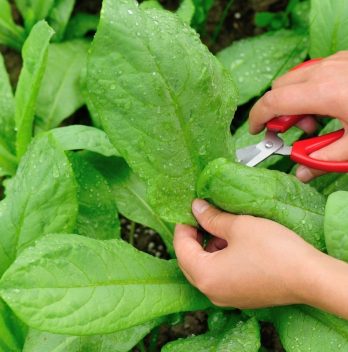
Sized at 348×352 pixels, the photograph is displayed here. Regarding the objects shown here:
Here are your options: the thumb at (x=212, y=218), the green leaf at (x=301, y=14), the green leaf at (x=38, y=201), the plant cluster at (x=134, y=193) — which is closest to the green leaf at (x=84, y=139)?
the plant cluster at (x=134, y=193)

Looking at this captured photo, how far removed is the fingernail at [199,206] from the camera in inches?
45.5

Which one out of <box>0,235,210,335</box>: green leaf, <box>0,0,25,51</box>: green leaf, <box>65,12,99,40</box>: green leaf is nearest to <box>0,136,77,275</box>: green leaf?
<box>0,235,210,335</box>: green leaf

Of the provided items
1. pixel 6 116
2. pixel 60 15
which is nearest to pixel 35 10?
pixel 60 15

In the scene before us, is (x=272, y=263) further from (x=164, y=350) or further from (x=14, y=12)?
(x=14, y=12)

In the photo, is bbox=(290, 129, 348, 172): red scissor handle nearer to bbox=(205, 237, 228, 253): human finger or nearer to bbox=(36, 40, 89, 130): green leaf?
bbox=(205, 237, 228, 253): human finger

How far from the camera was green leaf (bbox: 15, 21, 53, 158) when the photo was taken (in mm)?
1251

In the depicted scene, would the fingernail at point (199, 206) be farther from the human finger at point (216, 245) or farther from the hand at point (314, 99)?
the hand at point (314, 99)

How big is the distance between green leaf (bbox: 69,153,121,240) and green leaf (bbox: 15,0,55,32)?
47cm

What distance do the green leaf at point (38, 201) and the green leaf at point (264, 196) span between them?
0.23 m

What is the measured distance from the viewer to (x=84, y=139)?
132cm

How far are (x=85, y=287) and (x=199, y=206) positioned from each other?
0.83 ft

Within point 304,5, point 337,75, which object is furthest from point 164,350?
point 304,5

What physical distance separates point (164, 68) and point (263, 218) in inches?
10.9

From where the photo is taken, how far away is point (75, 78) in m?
1.62
